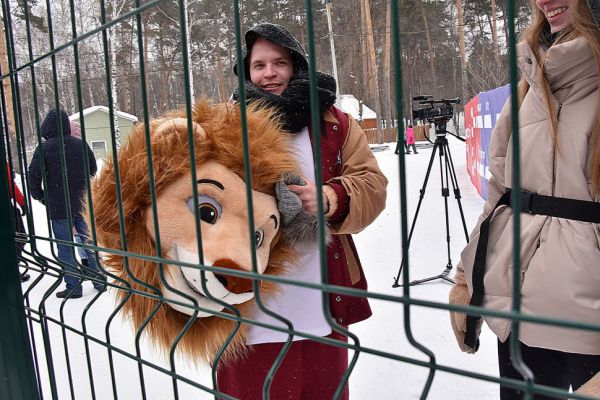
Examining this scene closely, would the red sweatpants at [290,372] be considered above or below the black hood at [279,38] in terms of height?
below

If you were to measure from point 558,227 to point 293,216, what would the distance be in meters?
0.66

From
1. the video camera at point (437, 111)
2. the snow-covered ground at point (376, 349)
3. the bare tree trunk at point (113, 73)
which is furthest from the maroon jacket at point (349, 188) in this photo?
the video camera at point (437, 111)

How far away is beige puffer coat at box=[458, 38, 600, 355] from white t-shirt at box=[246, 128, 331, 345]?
483 mm

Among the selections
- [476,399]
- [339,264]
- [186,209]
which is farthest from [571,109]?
[476,399]

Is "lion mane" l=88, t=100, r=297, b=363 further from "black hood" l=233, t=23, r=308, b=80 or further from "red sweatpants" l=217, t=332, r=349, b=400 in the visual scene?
"black hood" l=233, t=23, r=308, b=80

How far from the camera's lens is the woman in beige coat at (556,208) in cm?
122

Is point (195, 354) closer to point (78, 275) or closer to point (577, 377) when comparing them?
point (78, 275)

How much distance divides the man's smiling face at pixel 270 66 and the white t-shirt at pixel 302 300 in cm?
18

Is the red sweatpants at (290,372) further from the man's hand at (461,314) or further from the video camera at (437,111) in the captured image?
the video camera at (437,111)

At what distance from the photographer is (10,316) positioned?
136 centimetres

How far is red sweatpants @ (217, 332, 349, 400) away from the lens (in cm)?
154

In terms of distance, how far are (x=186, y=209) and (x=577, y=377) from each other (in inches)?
42.1

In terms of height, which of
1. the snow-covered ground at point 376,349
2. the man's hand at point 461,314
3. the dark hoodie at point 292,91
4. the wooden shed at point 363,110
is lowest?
the snow-covered ground at point 376,349

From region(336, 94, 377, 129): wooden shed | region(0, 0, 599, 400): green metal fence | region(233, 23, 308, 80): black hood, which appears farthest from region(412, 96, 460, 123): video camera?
region(336, 94, 377, 129): wooden shed
